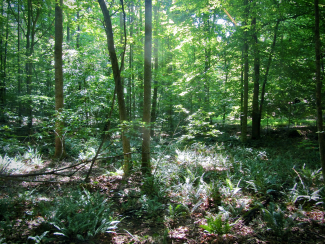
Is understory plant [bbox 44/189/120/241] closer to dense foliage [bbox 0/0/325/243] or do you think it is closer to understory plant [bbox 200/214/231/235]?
dense foliage [bbox 0/0/325/243]

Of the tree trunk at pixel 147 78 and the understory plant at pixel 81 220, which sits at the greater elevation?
the tree trunk at pixel 147 78

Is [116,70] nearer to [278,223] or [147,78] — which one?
[147,78]

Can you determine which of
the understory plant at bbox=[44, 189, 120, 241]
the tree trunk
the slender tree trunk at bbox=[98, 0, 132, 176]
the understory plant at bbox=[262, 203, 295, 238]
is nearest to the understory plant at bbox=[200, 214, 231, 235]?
the understory plant at bbox=[262, 203, 295, 238]

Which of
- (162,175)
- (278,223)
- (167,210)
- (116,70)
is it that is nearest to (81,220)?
(167,210)

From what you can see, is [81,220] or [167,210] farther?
[167,210]

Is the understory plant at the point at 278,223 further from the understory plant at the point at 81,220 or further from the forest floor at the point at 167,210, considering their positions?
the understory plant at the point at 81,220

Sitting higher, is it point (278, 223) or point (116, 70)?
point (116, 70)

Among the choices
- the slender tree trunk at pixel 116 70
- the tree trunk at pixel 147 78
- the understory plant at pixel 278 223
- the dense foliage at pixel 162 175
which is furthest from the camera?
the tree trunk at pixel 147 78

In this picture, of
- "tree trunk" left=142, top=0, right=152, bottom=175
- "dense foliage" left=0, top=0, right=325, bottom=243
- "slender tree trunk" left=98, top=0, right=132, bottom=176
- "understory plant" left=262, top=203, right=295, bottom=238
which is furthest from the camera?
"tree trunk" left=142, top=0, right=152, bottom=175

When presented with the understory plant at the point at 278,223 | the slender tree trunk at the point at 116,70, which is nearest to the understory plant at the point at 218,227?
the understory plant at the point at 278,223

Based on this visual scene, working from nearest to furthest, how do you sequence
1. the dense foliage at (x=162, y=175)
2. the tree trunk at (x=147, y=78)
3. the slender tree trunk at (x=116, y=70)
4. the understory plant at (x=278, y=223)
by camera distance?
the understory plant at (x=278, y=223) → the dense foliage at (x=162, y=175) → the slender tree trunk at (x=116, y=70) → the tree trunk at (x=147, y=78)

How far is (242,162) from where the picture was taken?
6.01m

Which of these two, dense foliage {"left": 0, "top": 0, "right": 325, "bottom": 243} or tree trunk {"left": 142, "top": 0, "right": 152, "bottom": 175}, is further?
tree trunk {"left": 142, "top": 0, "right": 152, "bottom": 175}

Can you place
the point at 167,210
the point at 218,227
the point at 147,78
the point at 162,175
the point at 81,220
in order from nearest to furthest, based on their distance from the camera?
the point at 218,227, the point at 81,220, the point at 167,210, the point at 162,175, the point at 147,78
